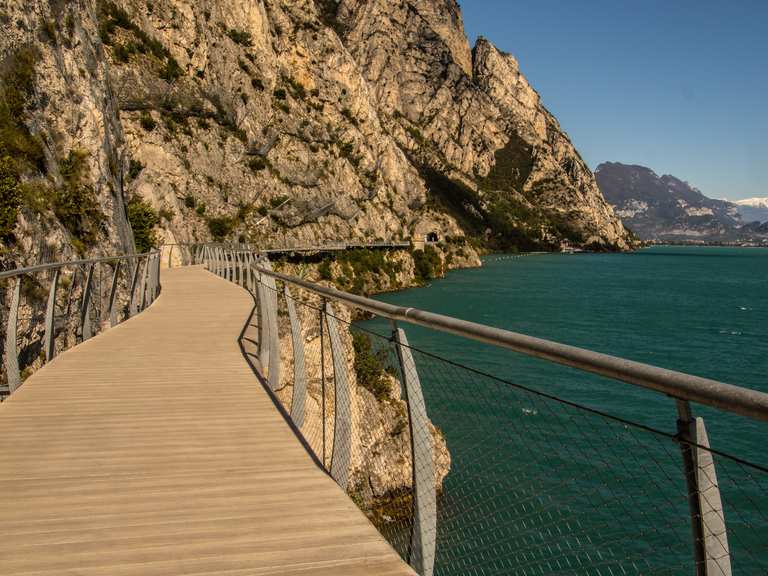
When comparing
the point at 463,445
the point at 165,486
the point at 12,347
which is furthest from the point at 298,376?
the point at 463,445

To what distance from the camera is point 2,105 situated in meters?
18.8

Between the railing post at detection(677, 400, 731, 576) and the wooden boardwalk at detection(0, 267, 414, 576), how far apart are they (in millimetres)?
1677

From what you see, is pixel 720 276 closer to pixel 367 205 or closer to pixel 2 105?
pixel 367 205

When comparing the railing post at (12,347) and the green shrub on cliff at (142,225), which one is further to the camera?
the green shrub on cliff at (142,225)

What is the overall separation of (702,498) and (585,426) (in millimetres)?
20360

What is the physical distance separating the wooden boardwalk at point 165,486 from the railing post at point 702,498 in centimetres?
168

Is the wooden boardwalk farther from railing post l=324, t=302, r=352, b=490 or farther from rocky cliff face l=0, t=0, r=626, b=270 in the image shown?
rocky cliff face l=0, t=0, r=626, b=270

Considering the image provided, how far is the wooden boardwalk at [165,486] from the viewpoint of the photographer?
10.8 feet

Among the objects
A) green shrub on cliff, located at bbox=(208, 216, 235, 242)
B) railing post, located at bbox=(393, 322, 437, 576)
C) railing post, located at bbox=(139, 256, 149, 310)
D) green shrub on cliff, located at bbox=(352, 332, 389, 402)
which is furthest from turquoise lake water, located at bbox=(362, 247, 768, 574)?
green shrub on cliff, located at bbox=(208, 216, 235, 242)

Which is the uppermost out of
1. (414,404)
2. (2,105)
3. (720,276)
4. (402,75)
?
(402,75)

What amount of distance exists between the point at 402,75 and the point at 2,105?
17406cm

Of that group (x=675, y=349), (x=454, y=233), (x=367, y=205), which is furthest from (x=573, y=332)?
(x=454, y=233)

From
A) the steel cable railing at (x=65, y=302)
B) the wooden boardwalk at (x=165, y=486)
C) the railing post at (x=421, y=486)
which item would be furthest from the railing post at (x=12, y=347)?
the railing post at (x=421, y=486)

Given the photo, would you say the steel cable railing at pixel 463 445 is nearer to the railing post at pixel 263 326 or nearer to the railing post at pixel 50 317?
the railing post at pixel 263 326
